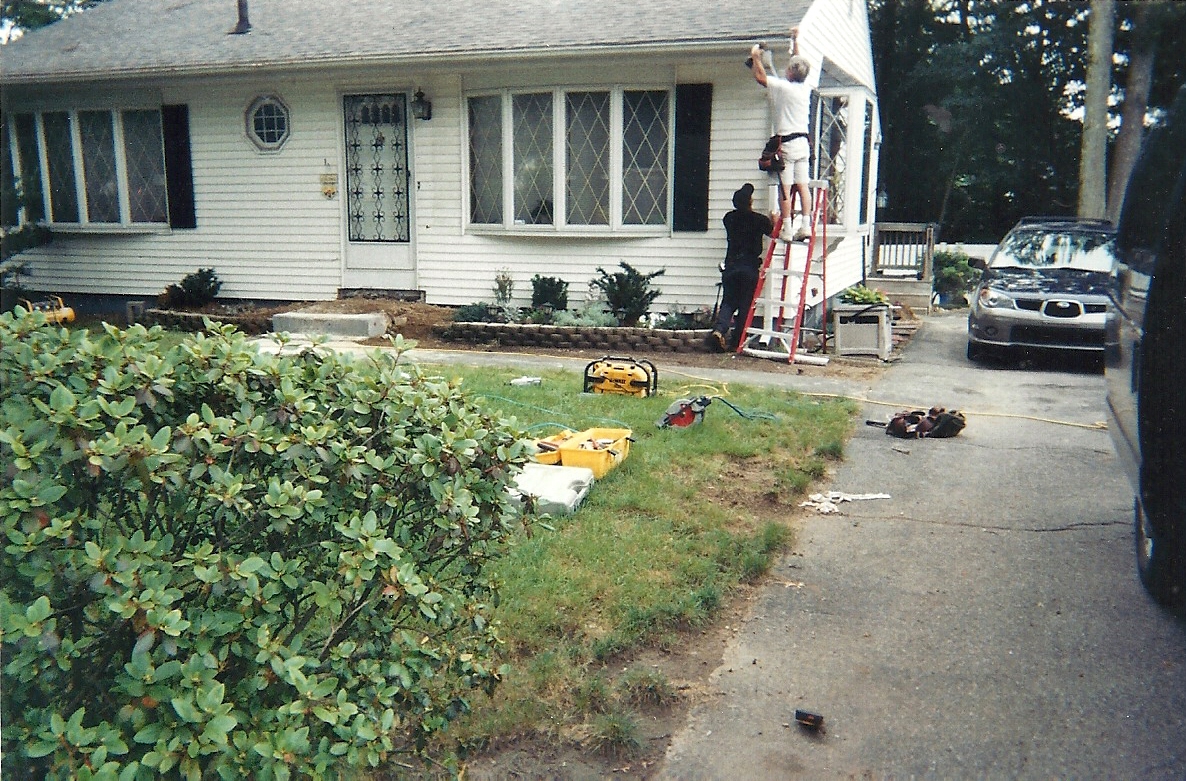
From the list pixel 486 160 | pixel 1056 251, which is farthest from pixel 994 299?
pixel 486 160

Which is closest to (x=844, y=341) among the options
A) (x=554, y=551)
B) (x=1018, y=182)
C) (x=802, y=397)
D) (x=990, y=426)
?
(x=802, y=397)

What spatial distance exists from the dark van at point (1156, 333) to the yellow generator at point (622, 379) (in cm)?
419

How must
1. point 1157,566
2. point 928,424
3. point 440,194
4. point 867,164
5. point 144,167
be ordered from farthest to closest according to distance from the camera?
point 867,164 < point 440,194 < point 144,167 < point 928,424 < point 1157,566

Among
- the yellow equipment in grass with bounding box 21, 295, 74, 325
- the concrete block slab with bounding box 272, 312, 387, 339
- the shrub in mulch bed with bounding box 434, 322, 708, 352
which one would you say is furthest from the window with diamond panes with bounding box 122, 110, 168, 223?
the yellow equipment in grass with bounding box 21, 295, 74, 325

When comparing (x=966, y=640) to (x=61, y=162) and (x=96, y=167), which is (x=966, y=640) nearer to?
(x=61, y=162)

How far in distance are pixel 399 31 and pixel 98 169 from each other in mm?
3345

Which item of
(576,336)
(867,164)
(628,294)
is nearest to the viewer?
(576,336)

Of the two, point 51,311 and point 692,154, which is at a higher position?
point 692,154

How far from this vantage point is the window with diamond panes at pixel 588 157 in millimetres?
9914

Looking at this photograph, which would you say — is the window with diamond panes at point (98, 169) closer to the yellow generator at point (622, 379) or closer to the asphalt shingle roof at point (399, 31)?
the asphalt shingle roof at point (399, 31)

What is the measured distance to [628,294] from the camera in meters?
9.56

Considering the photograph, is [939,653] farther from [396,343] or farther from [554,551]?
[396,343]

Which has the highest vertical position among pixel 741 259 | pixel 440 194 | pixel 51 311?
pixel 440 194

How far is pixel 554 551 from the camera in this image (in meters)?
3.91
